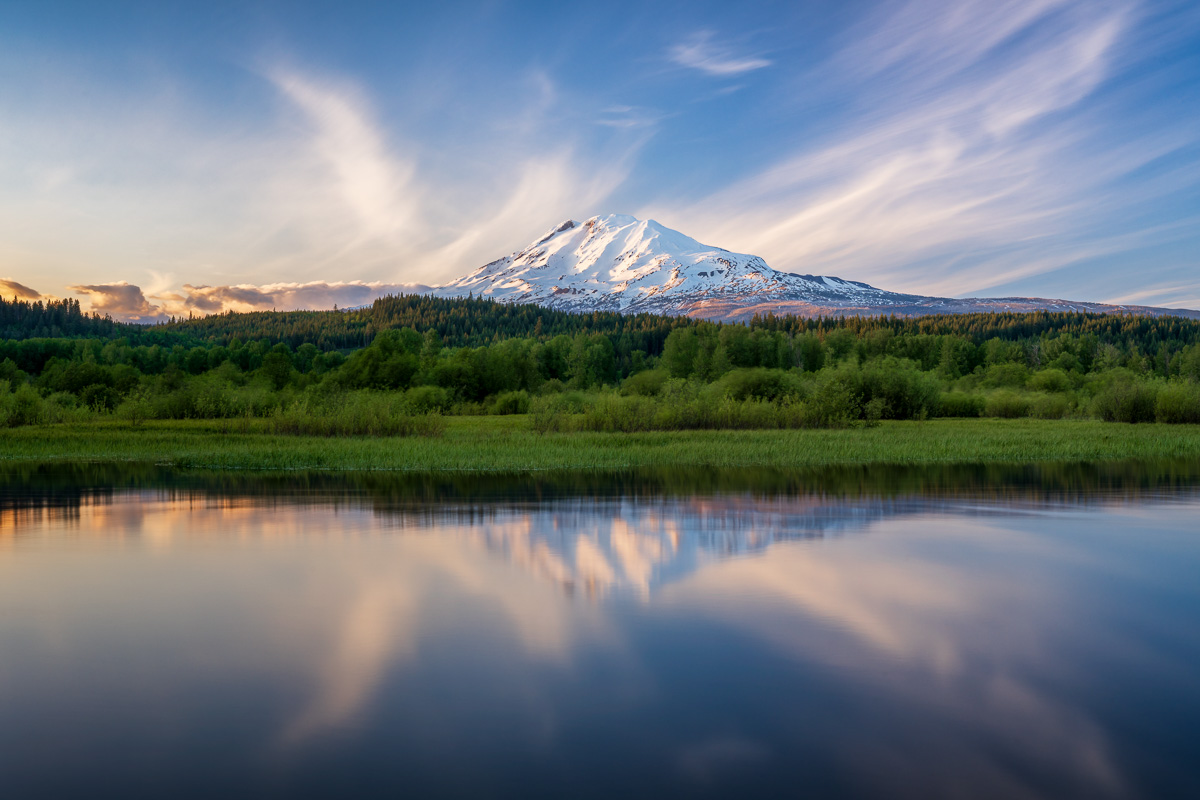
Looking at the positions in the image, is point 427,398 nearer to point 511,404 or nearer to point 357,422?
point 511,404

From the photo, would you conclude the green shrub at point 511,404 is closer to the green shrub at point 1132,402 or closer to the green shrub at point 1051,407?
the green shrub at point 1051,407

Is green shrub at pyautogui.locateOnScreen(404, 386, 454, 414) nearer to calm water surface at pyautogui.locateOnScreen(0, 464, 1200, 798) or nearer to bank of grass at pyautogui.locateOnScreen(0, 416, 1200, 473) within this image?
bank of grass at pyautogui.locateOnScreen(0, 416, 1200, 473)

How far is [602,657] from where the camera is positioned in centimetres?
970

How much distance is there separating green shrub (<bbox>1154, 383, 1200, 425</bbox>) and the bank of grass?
454 cm

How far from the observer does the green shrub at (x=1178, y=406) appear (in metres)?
57.3

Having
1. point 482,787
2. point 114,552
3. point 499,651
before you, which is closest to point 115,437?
point 114,552

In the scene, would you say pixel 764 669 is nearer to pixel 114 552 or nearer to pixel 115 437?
pixel 114 552

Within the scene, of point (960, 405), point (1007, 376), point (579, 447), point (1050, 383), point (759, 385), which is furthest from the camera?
point (1007, 376)

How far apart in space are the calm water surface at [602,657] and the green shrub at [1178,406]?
150 ft

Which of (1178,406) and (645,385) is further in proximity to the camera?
(645,385)

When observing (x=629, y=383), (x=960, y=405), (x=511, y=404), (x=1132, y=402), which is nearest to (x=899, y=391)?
(x=960, y=405)

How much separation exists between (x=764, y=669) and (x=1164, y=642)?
5.40m

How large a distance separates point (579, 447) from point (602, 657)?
101ft

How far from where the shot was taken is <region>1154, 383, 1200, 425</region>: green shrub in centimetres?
5728
